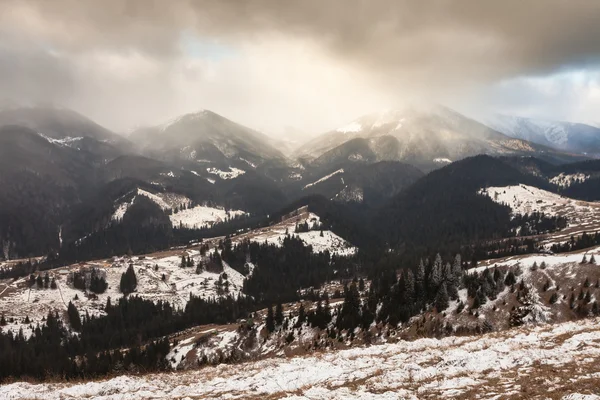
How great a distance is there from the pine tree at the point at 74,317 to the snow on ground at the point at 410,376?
174 metres

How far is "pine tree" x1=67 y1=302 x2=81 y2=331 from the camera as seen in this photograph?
185750 mm

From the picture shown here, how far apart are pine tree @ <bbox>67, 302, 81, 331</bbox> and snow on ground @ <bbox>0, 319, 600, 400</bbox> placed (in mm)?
173819

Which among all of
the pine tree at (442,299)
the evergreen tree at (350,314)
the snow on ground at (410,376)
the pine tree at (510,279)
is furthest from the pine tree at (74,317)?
the pine tree at (510,279)

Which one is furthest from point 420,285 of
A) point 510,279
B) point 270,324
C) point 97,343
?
point 97,343

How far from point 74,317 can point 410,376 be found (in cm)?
20858

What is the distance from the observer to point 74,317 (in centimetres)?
18988

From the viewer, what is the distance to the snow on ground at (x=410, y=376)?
70.2ft

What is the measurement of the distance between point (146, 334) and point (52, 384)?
154072mm

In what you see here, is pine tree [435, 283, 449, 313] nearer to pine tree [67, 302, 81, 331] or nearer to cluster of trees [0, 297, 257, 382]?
cluster of trees [0, 297, 257, 382]

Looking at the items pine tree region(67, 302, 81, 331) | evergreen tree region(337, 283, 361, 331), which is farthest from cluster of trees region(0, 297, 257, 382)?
evergreen tree region(337, 283, 361, 331)

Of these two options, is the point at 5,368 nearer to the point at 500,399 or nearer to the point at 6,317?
the point at 6,317

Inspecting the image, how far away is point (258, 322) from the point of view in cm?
15675

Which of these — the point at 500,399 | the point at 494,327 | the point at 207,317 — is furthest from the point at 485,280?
the point at 207,317

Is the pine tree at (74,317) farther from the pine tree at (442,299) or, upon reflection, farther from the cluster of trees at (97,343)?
the pine tree at (442,299)
